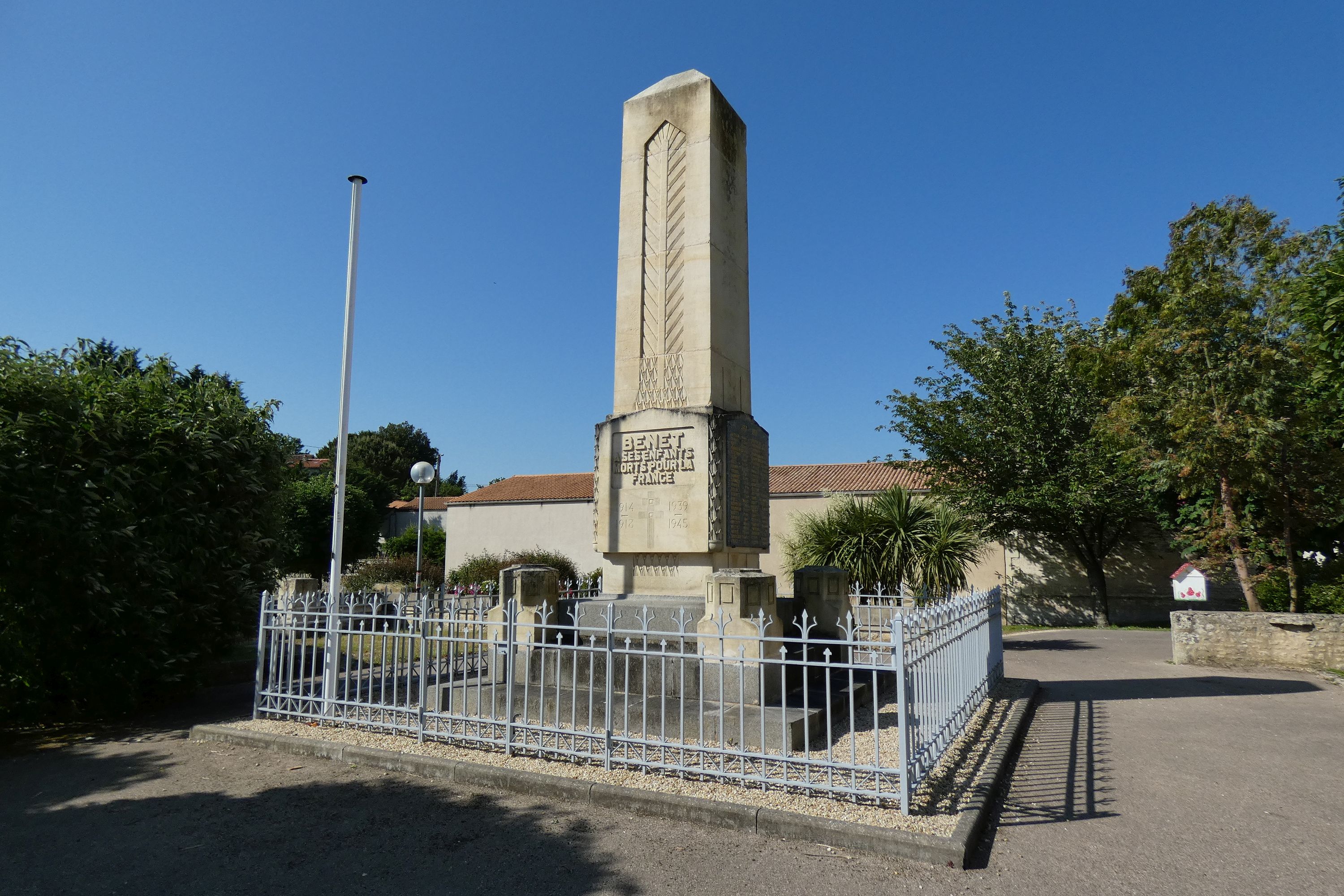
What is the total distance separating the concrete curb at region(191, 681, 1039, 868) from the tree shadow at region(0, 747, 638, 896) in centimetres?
19

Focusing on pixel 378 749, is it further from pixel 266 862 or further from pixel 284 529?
pixel 284 529

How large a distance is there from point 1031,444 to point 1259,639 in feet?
29.1

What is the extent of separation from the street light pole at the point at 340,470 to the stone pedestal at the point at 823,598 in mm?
4394

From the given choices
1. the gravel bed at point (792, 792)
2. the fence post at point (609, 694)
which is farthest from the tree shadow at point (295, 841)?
the fence post at point (609, 694)

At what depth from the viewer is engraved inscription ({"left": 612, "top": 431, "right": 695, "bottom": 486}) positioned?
6.86 meters

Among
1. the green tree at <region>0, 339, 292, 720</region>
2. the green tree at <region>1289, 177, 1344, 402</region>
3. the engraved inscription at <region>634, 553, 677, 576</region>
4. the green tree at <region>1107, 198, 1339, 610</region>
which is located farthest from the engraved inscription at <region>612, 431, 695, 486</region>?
the green tree at <region>1107, 198, 1339, 610</region>

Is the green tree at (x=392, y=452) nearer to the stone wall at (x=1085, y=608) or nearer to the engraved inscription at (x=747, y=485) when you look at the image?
the stone wall at (x=1085, y=608)

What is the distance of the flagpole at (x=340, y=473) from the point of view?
6.48m

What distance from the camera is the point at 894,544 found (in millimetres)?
14234

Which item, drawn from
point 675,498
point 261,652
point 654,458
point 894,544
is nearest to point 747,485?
point 675,498

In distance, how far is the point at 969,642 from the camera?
6504mm

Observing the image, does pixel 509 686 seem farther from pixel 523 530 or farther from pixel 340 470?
pixel 523 530

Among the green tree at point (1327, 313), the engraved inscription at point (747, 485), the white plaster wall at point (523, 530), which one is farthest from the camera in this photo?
the white plaster wall at point (523, 530)

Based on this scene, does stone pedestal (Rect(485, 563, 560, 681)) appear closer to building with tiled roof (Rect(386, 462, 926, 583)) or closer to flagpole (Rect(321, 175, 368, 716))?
flagpole (Rect(321, 175, 368, 716))
